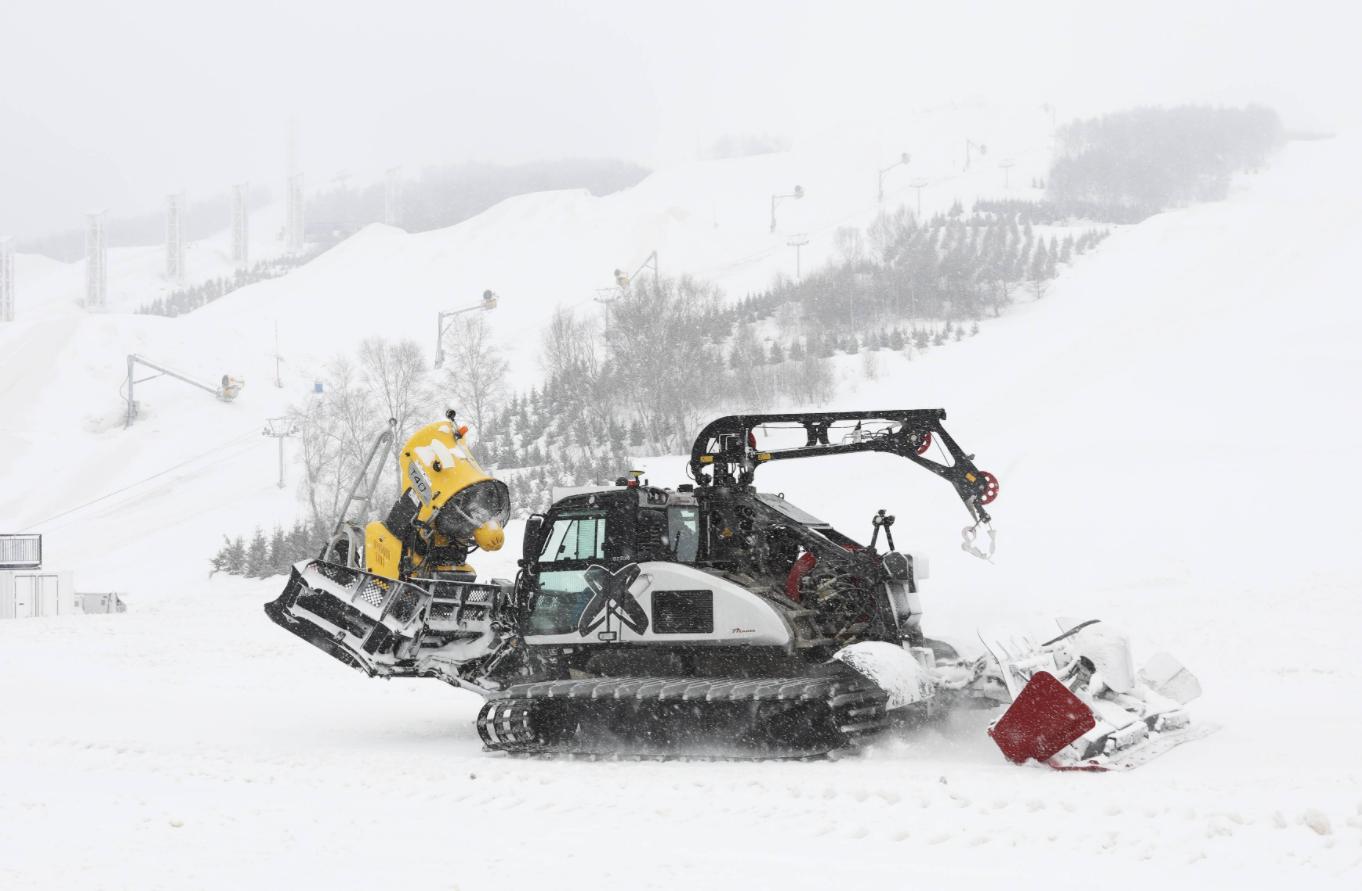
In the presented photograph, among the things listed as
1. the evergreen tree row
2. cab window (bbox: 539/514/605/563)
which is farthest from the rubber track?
the evergreen tree row

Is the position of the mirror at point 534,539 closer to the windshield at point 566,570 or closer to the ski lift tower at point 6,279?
the windshield at point 566,570

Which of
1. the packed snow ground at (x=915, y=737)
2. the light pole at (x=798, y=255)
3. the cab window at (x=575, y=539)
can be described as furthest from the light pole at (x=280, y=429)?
the cab window at (x=575, y=539)

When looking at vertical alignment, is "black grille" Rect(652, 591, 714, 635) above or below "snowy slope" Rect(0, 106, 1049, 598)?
below

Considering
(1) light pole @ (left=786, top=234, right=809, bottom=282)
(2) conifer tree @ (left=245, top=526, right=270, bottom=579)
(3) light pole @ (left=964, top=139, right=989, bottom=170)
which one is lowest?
(2) conifer tree @ (left=245, top=526, right=270, bottom=579)

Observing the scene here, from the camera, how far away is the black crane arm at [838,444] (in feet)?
33.7

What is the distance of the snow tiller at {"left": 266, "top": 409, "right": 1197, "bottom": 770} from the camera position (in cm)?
915

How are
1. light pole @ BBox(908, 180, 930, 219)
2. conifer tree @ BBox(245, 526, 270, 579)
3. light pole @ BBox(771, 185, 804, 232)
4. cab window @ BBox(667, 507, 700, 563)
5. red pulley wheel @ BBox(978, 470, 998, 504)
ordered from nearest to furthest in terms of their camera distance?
red pulley wheel @ BBox(978, 470, 998, 504) → cab window @ BBox(667, 507, 700, 563) → conifer tree @ BBox(245, 526, 270, 579) → light pole @ BBox(908, 180, 930, 219) → light pole @ BBox(771, 185, 804, 232)

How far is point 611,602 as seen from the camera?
1056 centimetres

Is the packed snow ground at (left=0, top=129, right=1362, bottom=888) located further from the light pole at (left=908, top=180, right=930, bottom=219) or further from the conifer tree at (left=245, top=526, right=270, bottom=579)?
the light pole at (left=908, top=180, right=930, bottom=219)

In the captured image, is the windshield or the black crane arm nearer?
the black crane arm

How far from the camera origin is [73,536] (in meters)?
45.0

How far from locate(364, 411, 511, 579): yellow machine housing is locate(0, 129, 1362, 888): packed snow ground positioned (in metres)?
1.64

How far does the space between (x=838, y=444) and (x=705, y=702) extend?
8.51 feet

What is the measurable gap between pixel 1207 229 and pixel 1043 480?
143 ft
